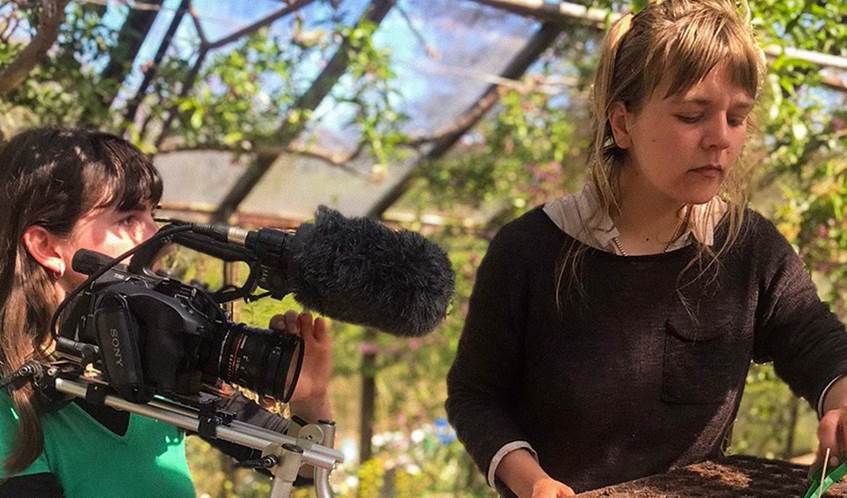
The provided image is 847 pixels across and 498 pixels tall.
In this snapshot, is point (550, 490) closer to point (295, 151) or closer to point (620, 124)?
point (620, 124)

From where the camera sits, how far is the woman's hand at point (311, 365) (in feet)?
4.13

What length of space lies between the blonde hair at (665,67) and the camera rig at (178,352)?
1.42ft

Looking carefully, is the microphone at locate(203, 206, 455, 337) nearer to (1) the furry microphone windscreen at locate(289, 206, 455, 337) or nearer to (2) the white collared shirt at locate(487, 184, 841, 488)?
(1) the furry microphone windscreen at locate(289, 206, 455, 337)

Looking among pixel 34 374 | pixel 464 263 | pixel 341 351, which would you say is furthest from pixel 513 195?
pixel 34 374

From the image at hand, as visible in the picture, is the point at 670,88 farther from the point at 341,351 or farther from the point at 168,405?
the point at 341,351

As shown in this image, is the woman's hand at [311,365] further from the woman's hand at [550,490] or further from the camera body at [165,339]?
the woman's hand at [550,490]

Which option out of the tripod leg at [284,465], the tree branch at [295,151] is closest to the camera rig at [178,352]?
the tripod leg at [284,465]

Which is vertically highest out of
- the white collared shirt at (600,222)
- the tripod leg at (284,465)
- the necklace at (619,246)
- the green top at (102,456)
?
the white collared shirt at (600,222)

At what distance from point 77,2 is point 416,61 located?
5.06ft

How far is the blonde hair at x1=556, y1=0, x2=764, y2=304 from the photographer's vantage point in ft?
3.95

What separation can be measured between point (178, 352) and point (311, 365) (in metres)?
0.24

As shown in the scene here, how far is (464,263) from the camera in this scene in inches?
171

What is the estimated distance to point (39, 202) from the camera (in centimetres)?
134

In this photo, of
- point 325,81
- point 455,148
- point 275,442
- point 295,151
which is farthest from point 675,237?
point 455,148
